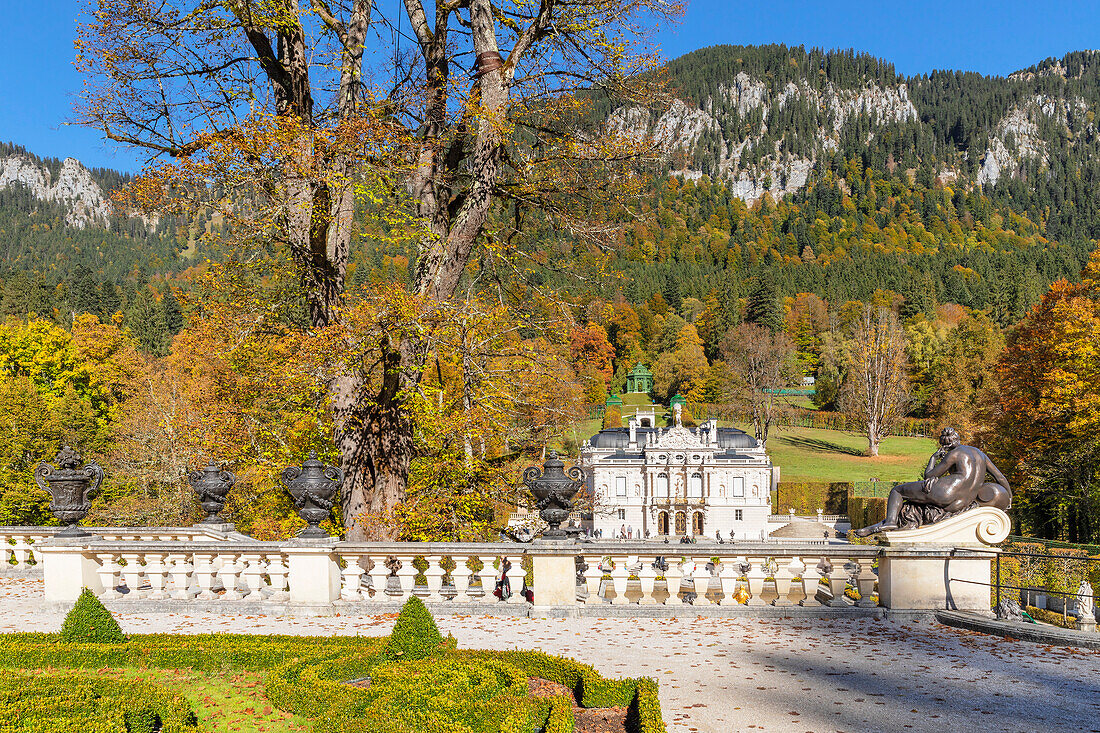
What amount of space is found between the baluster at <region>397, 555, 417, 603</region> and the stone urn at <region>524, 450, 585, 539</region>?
2.05 metres

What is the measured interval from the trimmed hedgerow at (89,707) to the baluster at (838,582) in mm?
8411

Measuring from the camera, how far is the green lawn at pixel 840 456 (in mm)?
68688

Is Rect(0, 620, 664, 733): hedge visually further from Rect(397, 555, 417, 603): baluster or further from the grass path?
Rect(397, 555, 417, 603): baluster

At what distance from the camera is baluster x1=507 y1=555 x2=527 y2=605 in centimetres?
1123

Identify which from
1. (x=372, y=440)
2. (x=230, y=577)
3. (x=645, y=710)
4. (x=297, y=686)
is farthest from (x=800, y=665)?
(x=372, y=440)

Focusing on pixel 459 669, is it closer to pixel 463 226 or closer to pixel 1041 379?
pixel 463 226

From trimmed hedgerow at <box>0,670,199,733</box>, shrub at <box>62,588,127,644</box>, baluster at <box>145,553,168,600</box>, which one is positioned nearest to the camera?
trimmed hedgerow at <box>0,670,199,733</box>

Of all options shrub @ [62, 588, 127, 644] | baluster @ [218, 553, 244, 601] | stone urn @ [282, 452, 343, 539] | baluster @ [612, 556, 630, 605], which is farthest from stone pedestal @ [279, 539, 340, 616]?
baluster @ [612, 556, 630, 605]

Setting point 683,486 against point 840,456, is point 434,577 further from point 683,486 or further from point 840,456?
point 840,456

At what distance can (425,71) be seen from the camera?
16.7 meters

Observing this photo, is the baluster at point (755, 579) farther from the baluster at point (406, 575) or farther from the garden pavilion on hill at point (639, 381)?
the garden pavilion on hill at point (639, 381)

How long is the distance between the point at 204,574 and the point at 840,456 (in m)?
72.4

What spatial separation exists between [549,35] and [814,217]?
18546 centimetres

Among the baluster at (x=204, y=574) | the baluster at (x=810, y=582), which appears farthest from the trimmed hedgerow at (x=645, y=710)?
the baluster at (x=204, y=574)
